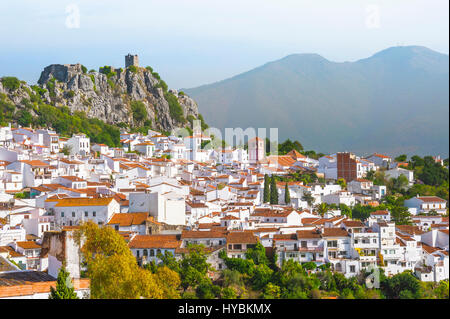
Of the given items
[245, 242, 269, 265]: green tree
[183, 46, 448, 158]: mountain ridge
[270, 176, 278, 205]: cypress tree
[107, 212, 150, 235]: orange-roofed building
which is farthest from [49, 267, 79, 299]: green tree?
[270, 176, 278, 205]: cypress tree

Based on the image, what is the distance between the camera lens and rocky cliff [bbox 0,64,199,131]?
1179 inches

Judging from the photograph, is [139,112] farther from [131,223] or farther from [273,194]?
[131,223]

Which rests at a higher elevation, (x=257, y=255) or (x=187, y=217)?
(x=187, y=217)

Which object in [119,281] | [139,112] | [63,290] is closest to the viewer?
[63,290]

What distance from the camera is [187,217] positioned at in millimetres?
13281

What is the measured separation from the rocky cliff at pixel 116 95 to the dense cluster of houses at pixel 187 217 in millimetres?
9748

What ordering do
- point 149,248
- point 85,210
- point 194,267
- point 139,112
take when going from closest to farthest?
point 194,267
point 149,248
point 85,210
point 139,112

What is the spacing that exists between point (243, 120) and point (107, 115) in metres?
12.6

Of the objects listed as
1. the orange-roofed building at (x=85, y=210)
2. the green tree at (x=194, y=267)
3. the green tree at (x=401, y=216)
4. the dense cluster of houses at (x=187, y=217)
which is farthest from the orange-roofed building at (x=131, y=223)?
the green tree at (x=401, y=216)

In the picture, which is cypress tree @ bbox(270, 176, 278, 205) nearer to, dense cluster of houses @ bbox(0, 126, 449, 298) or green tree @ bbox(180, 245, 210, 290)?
dense cluster of houses @ bbox(0, 126, 449, 298)

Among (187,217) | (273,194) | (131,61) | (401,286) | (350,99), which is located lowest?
(401,286)

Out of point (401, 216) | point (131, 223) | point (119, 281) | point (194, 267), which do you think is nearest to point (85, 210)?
point (131, 223)

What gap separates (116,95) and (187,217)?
2068 cm
